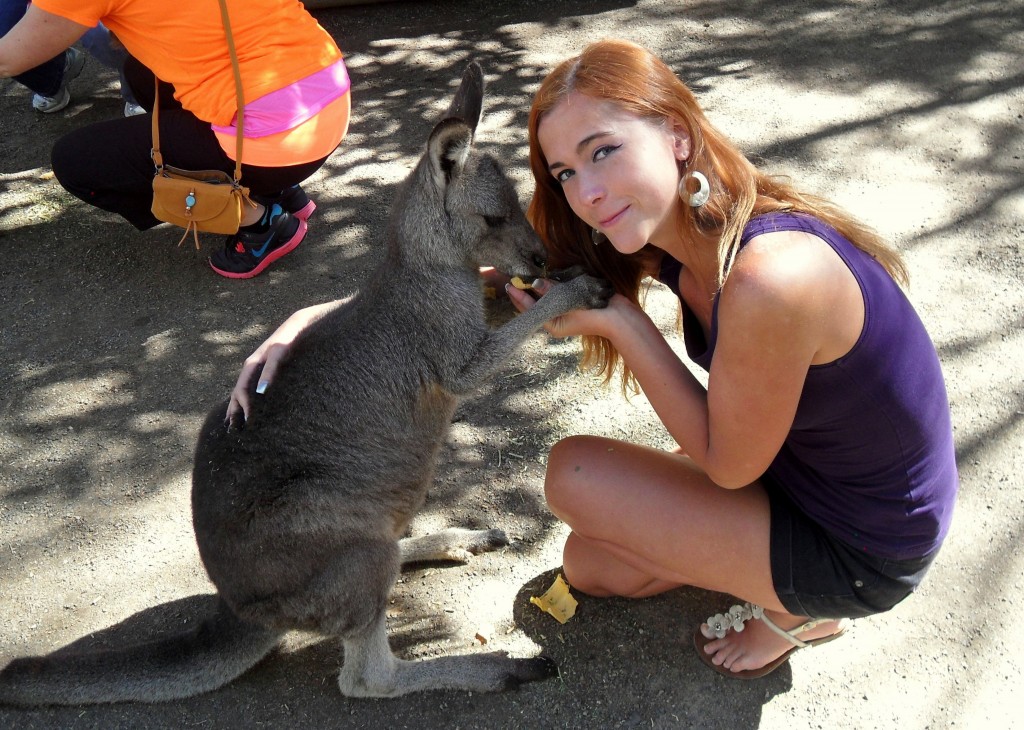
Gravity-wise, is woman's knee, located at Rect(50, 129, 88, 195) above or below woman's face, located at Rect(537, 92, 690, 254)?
below

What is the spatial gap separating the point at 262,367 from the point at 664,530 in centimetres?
142

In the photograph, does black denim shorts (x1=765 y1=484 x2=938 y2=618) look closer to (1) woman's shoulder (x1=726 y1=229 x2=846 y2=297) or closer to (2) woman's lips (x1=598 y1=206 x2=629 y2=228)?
(1) woman's shoulder (x1=726 y1=229 x2=846 y2=297)

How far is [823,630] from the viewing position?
269 cm

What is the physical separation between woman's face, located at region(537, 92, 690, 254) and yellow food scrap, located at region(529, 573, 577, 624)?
1239mm

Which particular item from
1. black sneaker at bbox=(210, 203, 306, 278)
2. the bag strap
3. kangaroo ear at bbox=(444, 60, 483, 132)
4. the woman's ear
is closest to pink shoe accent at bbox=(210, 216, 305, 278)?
black sneaker at bbox=(210, 203, 306, 278)

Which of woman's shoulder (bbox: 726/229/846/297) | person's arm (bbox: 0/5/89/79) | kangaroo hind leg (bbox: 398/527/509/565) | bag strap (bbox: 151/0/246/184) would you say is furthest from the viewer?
bag strap (bbox: 151/0/246/184)

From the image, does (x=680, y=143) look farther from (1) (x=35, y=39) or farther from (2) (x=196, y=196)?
(1) (x=35, y=39)

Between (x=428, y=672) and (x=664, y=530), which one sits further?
(x=428, y=672)

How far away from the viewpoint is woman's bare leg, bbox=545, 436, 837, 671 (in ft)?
8.30

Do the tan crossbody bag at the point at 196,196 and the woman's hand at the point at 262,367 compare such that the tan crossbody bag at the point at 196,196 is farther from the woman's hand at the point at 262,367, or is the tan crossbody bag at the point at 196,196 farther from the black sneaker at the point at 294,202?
the woman's hand at the point at 262,367

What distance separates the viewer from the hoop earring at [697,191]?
7.53 ft

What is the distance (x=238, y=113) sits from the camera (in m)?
4.04

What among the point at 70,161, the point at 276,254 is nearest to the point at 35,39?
the point at 70,161

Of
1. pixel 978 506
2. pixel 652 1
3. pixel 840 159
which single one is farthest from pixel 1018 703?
pixel 652 1
